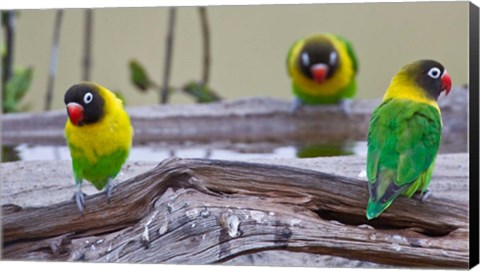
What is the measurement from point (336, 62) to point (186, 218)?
0.98 meters

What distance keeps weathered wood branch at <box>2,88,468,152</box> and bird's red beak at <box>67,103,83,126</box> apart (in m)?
0.13

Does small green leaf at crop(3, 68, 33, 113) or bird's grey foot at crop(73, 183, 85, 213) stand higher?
small green leaf at crop(3, 68, 33, 113)

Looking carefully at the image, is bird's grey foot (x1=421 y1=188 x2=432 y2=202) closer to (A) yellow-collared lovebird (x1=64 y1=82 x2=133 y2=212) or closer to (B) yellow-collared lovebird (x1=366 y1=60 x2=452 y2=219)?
(B) yellow-collared lovebird (x1=366 y1=60 x2=452 y2=219)

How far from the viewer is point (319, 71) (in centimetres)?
439

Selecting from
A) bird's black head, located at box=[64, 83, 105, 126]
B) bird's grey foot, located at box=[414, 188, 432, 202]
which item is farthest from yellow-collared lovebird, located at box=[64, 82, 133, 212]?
bird's grey foot, located at box=[414, 188, 432, 202]

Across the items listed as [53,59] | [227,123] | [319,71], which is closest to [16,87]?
[53,59]

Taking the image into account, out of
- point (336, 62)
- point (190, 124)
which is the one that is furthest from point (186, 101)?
point (336, 62)

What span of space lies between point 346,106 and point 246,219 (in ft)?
2.27

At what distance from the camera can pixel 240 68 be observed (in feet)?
14.7

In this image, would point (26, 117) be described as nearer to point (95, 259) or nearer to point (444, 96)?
point (95, 259)

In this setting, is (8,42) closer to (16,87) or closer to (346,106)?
(16,87)

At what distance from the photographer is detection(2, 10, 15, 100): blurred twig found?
4.85 meters

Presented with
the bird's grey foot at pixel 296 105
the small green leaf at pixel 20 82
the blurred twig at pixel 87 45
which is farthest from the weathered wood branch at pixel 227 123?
the blurred twig at pixel 87 45

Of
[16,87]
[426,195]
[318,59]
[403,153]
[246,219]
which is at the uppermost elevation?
[318,59]
